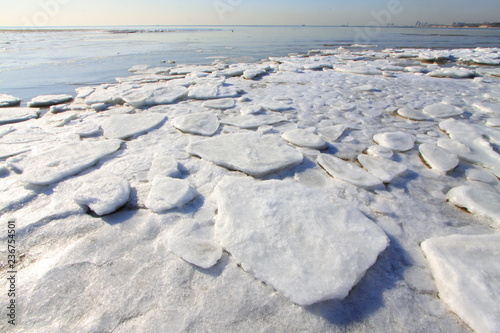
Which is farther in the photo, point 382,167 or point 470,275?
point 382,167

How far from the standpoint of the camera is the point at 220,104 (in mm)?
2561

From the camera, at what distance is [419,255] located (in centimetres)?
88

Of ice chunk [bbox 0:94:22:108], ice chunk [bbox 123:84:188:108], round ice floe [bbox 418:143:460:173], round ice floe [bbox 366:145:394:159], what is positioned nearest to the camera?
round ice floe [bbox 418:143:460:173]

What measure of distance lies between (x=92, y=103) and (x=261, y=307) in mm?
2914

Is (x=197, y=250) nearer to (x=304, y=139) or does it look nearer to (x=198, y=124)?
(x=304, y=139)

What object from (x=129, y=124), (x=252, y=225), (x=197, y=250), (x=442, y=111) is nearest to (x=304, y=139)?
(x=252, y=225)

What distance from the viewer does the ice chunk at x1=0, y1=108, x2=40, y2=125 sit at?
2.22 meters

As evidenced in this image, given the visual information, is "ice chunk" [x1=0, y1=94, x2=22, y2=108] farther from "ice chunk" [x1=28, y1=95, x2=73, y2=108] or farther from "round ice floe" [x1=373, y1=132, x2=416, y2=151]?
"round ice floe" [x1=373, y1=132, x2=416, y2=151]

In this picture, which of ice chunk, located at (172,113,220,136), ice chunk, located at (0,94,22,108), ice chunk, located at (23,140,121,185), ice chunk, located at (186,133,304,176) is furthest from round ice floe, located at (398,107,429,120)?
ice chunk, located at (0,94,22,108)

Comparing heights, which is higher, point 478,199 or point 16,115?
point 478,199

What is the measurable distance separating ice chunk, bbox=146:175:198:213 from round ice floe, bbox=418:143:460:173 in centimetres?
138

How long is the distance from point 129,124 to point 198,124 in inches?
22.8

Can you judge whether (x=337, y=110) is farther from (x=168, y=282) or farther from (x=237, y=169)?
(x=168, y=282)

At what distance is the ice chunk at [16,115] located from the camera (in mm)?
2225
